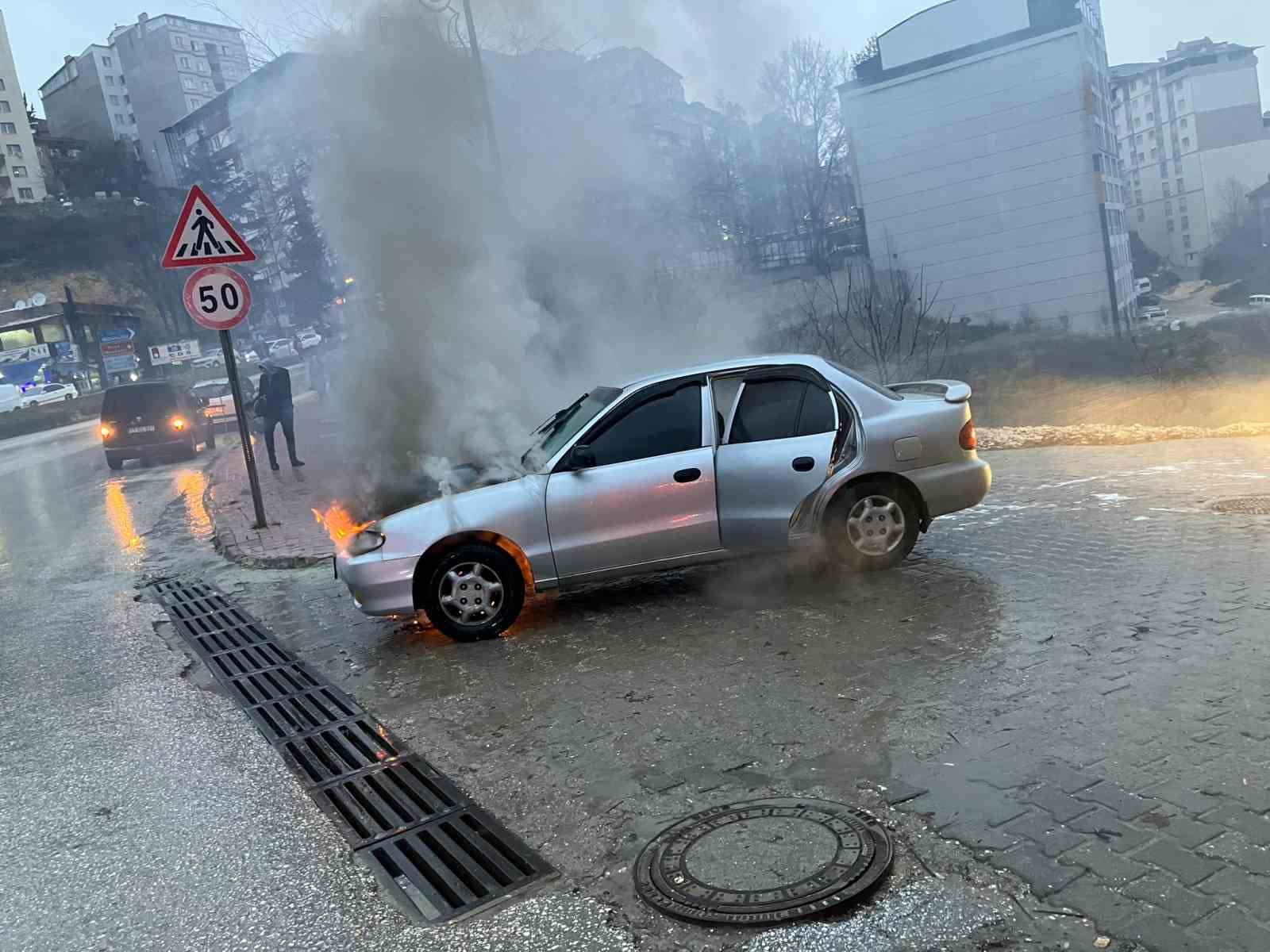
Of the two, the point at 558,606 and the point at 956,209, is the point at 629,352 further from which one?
the point at 956,209

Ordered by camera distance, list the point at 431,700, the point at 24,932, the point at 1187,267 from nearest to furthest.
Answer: the point at 24,932
the point at 431,700
the point at 1187,267

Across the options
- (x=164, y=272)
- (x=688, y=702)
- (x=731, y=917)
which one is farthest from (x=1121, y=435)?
(x=164, y=272)

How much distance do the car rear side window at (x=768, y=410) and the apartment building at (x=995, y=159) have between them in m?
26.7

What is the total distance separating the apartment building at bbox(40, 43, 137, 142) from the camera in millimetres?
82938

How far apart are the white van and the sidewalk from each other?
25.2m

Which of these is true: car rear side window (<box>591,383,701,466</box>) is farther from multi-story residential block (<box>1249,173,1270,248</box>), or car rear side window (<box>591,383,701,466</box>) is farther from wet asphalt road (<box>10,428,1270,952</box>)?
multi-story residential block (<box>1249,173,1270,248</box>)

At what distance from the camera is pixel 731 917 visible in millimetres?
2676

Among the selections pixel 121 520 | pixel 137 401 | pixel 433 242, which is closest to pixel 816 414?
pixel 433 242

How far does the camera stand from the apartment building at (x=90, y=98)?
8294 cm

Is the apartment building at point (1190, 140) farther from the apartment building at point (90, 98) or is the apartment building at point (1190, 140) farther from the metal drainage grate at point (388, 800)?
the apartment building at point (90, 98)

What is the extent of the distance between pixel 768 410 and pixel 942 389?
1.37 meters

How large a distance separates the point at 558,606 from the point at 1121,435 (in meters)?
7.32

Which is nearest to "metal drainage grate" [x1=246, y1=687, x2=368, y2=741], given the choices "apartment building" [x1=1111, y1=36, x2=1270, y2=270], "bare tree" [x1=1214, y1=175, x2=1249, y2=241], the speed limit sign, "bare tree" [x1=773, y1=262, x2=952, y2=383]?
the speed limit sign

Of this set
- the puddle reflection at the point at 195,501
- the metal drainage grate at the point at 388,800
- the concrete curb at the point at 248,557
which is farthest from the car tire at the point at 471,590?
the puddle reflection at the point at 195,501
